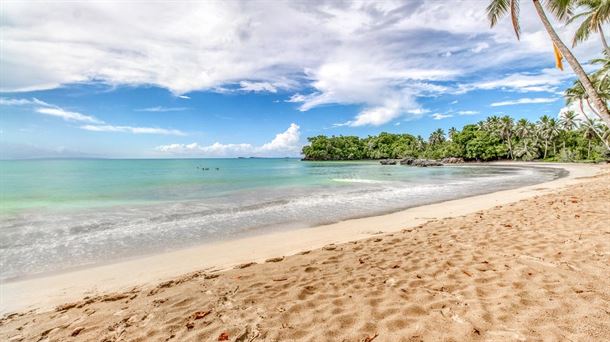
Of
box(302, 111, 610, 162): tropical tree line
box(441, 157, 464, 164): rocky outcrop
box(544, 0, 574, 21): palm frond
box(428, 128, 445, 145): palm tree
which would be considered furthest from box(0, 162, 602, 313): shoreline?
box(428, 128, 445, 145): palm tree

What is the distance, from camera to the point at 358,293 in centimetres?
423

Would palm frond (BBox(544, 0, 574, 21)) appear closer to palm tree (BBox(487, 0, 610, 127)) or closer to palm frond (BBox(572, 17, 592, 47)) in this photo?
palm tree (BBox(487, 0, 610, 127))

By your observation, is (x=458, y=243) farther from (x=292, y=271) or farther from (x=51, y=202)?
(x=51, y=202)

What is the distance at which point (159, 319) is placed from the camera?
3.85m

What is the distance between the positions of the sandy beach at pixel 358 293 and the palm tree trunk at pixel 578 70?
285 centimetres

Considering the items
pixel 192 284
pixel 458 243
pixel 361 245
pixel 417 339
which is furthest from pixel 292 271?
pixel 458 243

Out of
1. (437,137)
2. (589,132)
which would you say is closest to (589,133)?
(589,132)

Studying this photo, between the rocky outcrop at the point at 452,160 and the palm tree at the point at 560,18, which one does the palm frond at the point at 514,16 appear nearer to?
the palm tree at the point at 560,18

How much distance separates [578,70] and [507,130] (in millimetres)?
87417

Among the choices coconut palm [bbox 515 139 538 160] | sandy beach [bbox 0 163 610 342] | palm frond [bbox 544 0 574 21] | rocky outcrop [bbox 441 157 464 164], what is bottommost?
rocky outcrop [bbox 441 157 464 164]

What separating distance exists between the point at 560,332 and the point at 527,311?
42 cm

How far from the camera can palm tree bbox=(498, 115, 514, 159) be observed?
81188mm

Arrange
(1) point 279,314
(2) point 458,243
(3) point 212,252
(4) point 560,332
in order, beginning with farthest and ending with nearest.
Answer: (3) point 212,252
(2) point 458,243
(1) point 279,314
(4) point 560,332

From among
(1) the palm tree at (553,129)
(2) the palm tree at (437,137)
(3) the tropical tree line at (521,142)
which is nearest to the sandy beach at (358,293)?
(3) the tropical tree line at (521,142)
